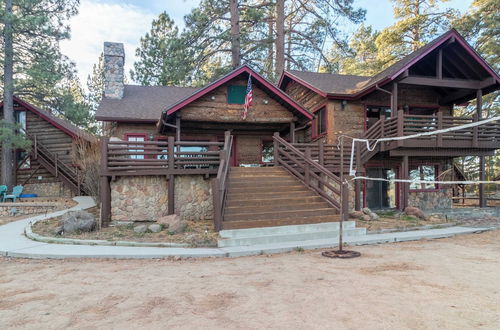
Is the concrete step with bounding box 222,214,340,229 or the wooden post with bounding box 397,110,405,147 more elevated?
the wooden post with bounding box 397,110,405,147

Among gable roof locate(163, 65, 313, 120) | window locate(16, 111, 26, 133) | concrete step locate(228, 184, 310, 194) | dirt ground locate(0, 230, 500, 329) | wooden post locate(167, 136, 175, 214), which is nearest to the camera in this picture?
dirt ground locate(0, 230, 500, 329)

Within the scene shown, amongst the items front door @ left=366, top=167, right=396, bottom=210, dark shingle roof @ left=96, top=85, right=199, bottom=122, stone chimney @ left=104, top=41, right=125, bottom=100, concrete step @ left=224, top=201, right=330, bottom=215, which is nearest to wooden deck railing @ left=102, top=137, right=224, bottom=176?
concrete step @ left=224, top=201, right=330, bottom=215

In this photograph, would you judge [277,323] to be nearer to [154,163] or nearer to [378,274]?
[378,274]

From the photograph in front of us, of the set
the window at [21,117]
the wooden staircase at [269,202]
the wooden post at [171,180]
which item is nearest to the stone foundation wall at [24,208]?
the wooden post at [171,180]

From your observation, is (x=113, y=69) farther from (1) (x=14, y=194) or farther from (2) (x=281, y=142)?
(2) (x=281, y=142)

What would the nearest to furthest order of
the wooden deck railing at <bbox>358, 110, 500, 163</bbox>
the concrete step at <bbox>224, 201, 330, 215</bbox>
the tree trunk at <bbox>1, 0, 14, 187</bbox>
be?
the concrete step at <bbox>224, 201, 330, 215</bbox>, the wooden deck railing at <bbox>358, 110, 500, 163</bbox>, the tree trunk at <bbox>1, 0, 14, 187</bbox>

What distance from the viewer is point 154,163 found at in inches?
365

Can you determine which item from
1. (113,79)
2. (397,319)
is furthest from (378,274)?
(113,79)

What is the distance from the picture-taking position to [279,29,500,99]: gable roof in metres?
11.9

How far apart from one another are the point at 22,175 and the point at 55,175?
211 centimetres

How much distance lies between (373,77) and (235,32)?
9894mm

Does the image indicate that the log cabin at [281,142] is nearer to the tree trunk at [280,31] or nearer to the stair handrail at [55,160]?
the tree trunk at [280,31]

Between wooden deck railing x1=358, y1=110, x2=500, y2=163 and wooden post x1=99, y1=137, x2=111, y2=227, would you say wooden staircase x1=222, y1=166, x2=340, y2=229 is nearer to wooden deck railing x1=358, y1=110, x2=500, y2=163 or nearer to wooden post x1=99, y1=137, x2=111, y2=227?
wooden post x1=99, y1=137, x2=111, y2=227

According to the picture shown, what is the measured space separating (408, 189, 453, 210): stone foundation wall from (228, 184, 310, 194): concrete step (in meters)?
7.27
